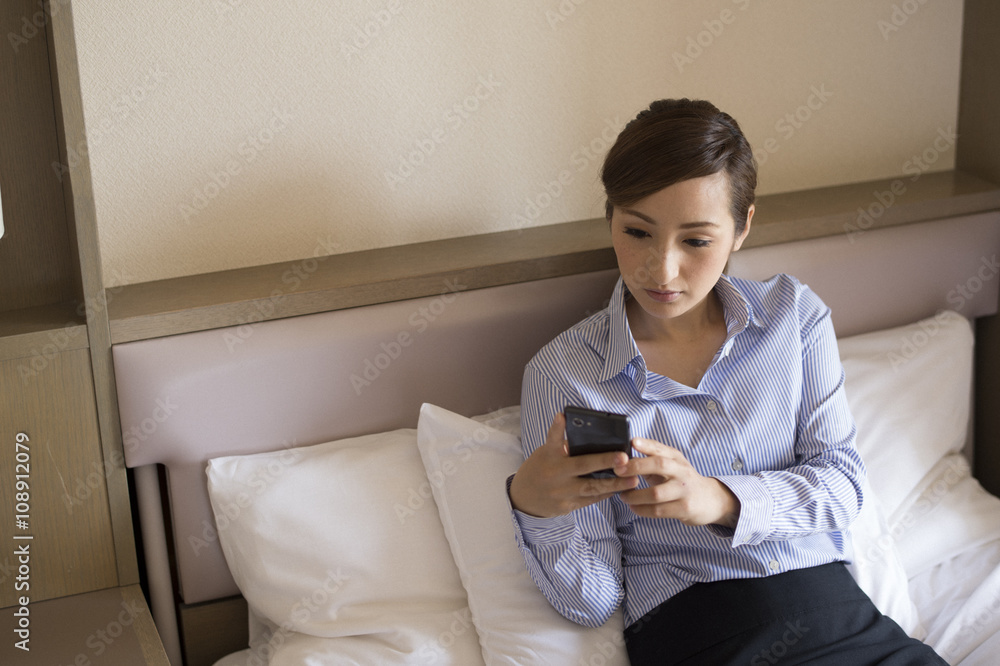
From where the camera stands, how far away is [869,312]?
6.30 ft

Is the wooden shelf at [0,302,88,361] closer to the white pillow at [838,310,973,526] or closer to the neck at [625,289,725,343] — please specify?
the neck at [625,289,725,343]

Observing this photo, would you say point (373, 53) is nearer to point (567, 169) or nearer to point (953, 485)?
point (567, 169)

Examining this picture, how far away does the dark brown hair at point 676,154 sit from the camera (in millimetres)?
1348

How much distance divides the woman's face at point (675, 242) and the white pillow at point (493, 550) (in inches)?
14.5

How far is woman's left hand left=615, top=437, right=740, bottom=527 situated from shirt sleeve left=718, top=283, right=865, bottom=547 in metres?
0.06

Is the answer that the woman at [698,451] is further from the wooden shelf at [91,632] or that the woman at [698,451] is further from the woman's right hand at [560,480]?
the wooden shelf at [91,632]

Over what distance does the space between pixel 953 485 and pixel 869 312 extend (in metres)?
0.39

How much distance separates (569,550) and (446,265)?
0.57 meters

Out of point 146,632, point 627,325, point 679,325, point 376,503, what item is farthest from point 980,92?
point 146,632

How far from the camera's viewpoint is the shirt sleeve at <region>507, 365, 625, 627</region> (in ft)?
4.44

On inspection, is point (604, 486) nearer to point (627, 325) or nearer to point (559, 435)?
point (559, 435)

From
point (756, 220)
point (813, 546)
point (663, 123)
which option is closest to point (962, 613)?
point (813, 546)

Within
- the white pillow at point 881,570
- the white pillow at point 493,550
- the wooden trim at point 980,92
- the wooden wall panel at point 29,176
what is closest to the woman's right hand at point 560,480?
the white pillow at point 493,550

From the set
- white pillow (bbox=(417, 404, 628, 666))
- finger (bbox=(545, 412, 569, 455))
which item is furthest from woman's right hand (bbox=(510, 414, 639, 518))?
white pillow (bbox=(417, 404, 628, 666))
